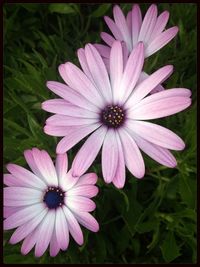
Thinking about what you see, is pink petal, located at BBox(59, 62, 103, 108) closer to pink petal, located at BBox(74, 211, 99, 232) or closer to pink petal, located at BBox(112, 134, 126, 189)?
pink petal, located at BBox(112, 134, 126, 189)

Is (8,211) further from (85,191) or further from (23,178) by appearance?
(85,191)

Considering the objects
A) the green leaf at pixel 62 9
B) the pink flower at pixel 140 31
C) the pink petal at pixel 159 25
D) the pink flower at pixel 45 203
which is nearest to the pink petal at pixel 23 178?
the pink flower at pixel 45 203

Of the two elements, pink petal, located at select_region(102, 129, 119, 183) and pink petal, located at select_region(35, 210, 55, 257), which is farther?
pink petal, located at select_region(35, 210, 55, 257)

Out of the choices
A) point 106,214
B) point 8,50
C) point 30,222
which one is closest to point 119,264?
point 106,214

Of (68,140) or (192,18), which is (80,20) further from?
(68,140)

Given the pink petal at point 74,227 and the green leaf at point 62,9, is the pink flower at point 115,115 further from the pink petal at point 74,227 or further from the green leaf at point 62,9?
the green leaf at point 62,9

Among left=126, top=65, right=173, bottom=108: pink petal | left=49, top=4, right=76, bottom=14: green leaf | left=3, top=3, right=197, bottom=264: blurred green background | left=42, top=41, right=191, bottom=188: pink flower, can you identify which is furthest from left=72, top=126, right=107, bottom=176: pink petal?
left=49, top=4, right=76, bottom=14: green leaf
